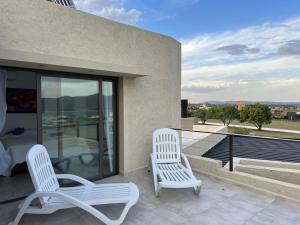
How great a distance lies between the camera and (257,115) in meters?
37.1

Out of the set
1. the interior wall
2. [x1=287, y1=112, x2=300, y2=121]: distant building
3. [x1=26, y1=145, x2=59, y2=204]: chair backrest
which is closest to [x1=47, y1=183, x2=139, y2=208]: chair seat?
[x1=26, y1=145, x2=59, y2=204]: chair backrest

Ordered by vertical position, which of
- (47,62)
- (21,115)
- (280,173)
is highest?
(47,62)

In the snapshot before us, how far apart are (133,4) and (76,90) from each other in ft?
22.6

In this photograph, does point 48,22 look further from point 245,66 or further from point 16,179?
point 245,66

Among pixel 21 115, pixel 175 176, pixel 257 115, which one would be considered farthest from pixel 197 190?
pixel 257 115

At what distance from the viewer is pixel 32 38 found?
419 centimetres

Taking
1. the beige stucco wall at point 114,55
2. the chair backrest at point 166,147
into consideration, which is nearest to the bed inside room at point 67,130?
the beige stucco wall at point 114,55

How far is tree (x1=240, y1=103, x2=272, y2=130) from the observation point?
3638 centimetres

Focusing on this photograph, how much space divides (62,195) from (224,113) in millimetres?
31269

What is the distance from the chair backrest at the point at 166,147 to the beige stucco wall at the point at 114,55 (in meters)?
0.70

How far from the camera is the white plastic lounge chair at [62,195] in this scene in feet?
10.9

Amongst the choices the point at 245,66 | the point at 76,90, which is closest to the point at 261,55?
the point at 245,66

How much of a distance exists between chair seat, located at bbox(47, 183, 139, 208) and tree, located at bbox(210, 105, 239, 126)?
26621mm

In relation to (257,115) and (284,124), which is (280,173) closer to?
(284,124)
